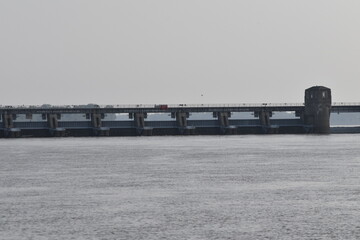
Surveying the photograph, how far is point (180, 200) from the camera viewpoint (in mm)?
61625

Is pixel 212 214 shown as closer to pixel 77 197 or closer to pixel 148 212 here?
pixel 148 212

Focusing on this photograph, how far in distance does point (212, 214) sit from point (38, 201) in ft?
46.1

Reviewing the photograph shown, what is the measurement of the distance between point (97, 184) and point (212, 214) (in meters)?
23.0

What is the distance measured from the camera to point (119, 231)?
47.5 meters

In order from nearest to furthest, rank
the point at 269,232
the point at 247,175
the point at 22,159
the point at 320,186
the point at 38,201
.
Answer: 1. the point at 269,232
2. the point at 38,201
3. the point at 320,186
4. the point at 247,175
5. the point at 22,159

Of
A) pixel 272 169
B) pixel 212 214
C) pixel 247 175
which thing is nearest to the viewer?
pixel 212 214

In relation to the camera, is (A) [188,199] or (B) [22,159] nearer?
(A) [188,199]

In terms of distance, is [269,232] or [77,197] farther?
[77,197]

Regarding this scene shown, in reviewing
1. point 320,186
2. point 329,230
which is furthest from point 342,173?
point 329,230

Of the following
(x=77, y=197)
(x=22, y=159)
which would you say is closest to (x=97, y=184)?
(x=77, y=197)

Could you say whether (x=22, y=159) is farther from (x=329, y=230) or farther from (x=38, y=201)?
(x=329, y=230)

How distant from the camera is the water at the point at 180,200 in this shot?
47.9m

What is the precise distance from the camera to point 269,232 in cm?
4731

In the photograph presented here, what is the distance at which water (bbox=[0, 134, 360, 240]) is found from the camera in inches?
1887
